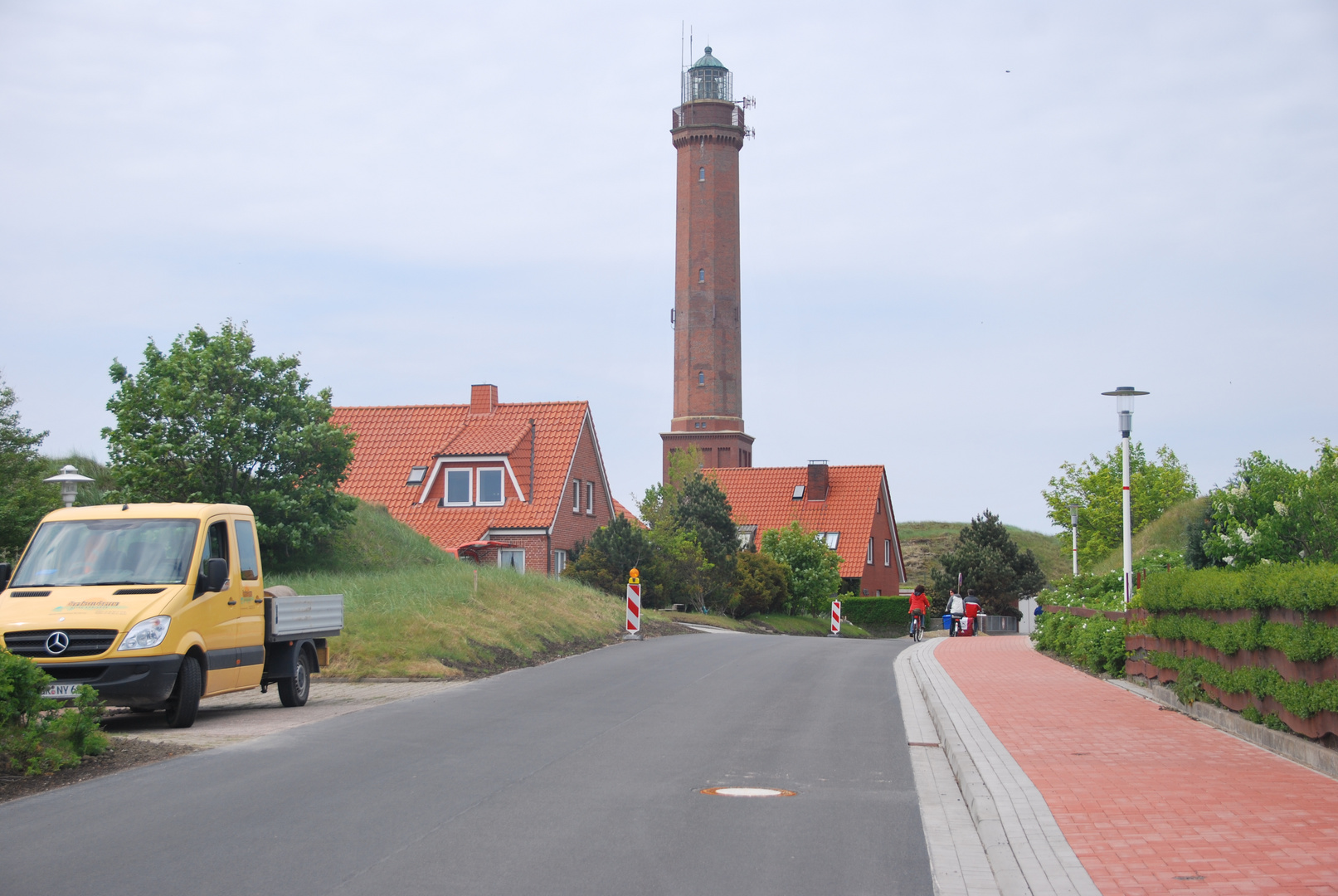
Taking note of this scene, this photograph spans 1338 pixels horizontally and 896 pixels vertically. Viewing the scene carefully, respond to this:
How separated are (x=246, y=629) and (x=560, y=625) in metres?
10.8

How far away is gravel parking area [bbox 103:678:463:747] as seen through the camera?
1234 centimetres

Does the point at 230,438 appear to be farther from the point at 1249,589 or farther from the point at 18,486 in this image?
the point at 1249,589

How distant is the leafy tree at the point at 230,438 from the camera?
2817 centimetres

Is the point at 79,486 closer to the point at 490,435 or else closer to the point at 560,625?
the point at 560,625

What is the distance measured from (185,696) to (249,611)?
1746 mm

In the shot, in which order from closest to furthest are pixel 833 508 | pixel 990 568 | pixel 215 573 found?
1. pixel 215 573
2. pixel 990 568
3. pixel 833 508

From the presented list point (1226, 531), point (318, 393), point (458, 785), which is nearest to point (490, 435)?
point (318, 393)

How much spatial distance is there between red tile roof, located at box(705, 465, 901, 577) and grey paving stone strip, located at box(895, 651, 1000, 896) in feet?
169

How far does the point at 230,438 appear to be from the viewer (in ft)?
93.2

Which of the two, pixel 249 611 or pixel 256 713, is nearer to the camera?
pixel 249 611

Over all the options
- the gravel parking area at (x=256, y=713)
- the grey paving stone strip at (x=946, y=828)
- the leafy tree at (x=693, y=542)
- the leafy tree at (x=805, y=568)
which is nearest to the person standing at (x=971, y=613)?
the leafy tree at (x=693, y=542)

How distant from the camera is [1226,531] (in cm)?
1789

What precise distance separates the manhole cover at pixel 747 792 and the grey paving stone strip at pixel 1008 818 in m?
1.30

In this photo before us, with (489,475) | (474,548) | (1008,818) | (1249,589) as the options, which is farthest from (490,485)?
(1008,818)
